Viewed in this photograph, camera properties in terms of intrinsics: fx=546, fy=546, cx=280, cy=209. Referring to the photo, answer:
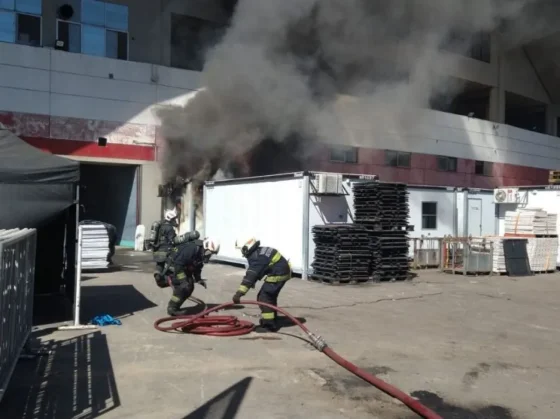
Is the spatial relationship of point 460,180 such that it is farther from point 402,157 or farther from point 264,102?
point 264,102

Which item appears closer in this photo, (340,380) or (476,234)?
(340,380)

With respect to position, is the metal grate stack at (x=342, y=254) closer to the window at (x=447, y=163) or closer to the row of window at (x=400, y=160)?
the row of window at (x=400, y=160)

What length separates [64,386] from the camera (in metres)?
4.70

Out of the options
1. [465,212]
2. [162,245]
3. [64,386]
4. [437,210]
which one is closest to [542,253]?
[465,212]

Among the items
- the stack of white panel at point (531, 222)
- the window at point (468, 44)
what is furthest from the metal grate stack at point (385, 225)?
the window at point (468, 44)

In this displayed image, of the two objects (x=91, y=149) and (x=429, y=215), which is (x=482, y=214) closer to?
(x=429, y=215)

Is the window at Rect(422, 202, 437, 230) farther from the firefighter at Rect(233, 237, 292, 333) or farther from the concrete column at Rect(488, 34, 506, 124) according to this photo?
the concrete column at Rect(488, 34, 506, 124)

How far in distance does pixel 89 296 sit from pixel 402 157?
16.4 metres

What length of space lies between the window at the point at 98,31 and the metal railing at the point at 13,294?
15.1 m

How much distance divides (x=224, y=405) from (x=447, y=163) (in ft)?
72.5

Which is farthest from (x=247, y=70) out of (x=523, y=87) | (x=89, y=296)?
(x=523, y=87)

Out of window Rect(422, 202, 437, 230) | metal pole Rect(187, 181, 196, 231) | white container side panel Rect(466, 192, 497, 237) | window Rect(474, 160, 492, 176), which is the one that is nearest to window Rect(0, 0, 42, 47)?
metal pole Rect(187, 181, 196, 231)

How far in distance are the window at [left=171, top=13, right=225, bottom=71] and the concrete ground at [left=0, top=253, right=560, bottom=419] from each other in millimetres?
13320

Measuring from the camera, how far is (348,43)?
66.4 ft
